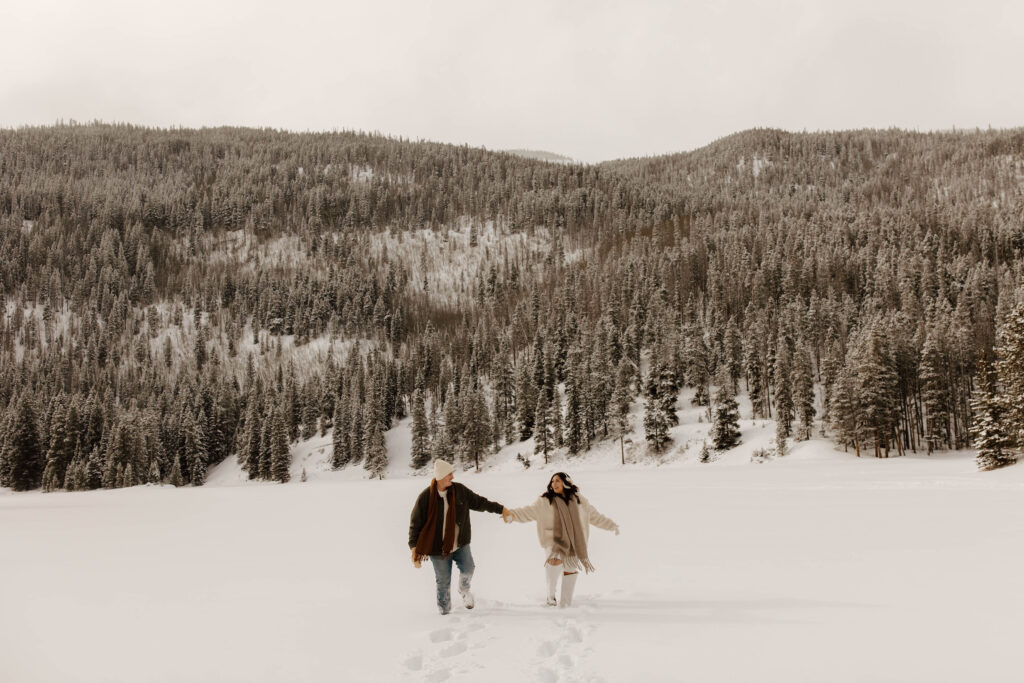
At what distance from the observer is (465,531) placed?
334 inches

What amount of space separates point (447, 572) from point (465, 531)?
2.13 feet

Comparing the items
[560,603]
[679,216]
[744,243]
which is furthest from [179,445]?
[679,216]

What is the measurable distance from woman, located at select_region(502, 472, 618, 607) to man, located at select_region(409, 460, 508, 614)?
854 mm

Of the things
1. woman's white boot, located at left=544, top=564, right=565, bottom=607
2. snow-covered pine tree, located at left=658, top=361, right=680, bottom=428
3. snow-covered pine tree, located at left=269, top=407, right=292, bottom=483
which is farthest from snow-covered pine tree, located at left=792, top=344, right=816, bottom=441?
snow-covered pine tree, located at left=269, top=407, right=292, bottom=483

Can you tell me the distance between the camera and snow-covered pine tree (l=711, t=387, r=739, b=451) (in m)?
62.6

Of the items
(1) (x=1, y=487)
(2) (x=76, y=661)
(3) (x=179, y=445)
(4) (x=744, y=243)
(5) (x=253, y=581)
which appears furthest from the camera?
(4) (x=744, y=243)

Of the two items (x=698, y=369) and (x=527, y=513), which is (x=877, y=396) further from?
(x=527, y=513)

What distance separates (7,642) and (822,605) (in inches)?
483

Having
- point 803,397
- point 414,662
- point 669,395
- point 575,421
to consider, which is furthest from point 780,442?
point 414,662

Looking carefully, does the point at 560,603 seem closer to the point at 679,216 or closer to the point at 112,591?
the point at 112,591

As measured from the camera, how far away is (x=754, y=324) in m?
84.8

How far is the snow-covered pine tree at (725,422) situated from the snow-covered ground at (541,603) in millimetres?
44624

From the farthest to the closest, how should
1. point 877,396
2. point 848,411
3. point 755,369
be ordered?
point 755,369
point 848,411
point 877,396

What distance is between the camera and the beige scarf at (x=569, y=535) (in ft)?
27.4
